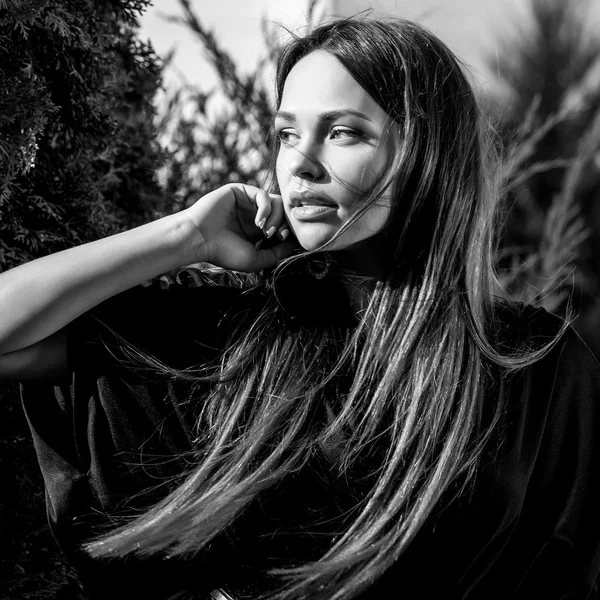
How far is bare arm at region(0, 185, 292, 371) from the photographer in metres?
1.53

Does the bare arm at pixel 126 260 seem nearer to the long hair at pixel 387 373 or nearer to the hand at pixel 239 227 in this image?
the hand at pixel 239 227

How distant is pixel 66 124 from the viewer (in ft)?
6.53

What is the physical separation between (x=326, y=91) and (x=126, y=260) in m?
0.51

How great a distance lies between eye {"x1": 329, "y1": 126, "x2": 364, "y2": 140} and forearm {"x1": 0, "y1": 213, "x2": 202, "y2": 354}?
35 centimetres

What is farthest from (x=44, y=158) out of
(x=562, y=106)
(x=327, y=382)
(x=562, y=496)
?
(x=562, y=106)

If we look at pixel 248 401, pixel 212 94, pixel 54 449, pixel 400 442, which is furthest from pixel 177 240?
pixel 212 94

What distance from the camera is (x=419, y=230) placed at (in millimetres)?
1856

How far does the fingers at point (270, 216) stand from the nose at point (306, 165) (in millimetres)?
148

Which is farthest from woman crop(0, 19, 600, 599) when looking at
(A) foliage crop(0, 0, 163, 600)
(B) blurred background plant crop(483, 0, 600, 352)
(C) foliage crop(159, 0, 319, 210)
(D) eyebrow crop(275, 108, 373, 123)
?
(B) blurred background plant crop(483, 0, 600, 352)

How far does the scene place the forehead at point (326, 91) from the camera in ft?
5.53

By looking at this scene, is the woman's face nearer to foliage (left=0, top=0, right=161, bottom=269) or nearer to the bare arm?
the bare arm

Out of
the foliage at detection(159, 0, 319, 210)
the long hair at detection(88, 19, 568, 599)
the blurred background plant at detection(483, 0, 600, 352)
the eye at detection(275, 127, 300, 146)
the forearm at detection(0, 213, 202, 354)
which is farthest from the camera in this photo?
the blurred background plant at detection(483, 0, 600, 352)

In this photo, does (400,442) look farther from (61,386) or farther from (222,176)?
(222,176)

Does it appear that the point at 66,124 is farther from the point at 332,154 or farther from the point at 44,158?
the point at 332,154
